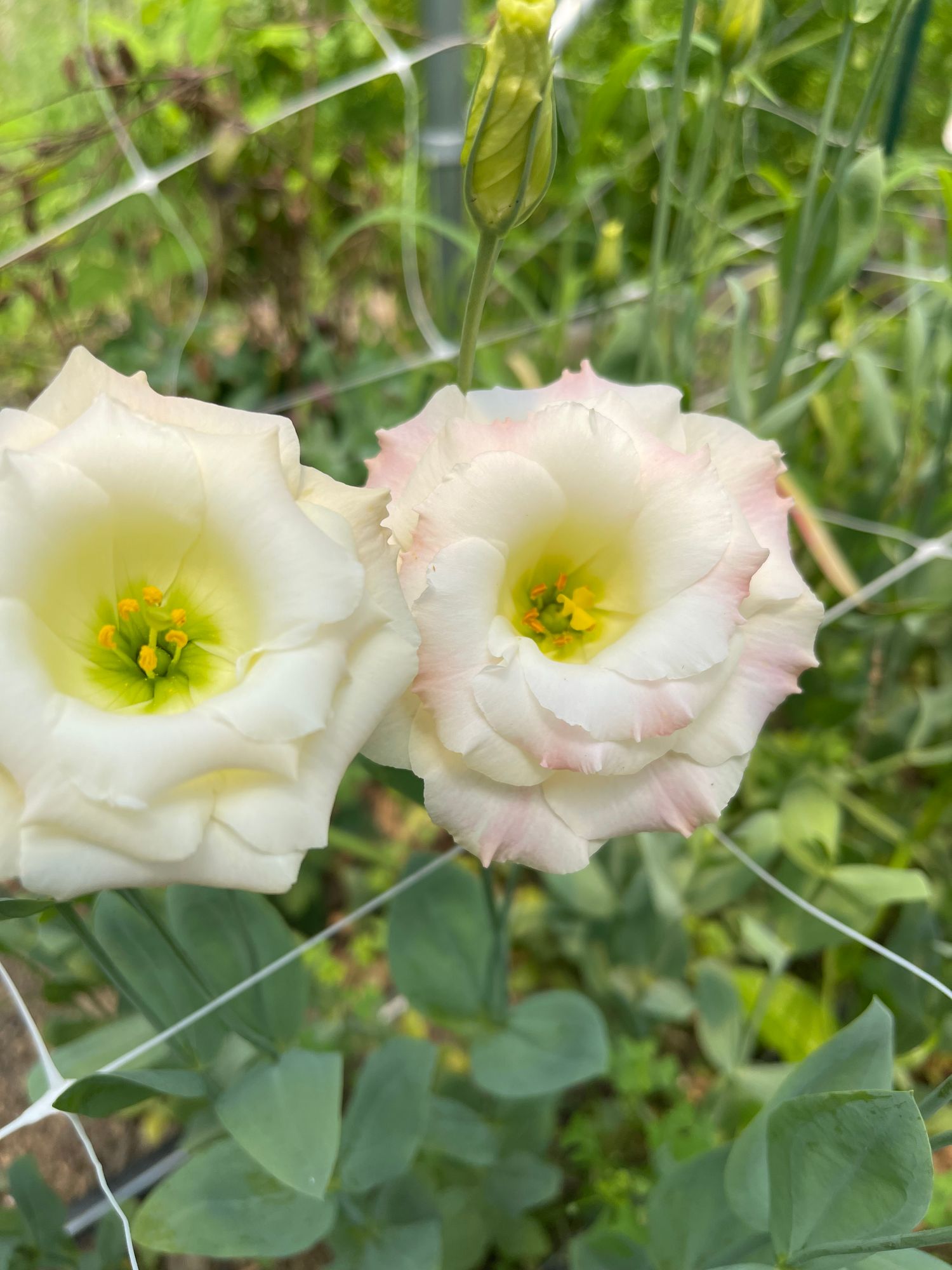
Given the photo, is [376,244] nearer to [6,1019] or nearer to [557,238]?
[557,238]

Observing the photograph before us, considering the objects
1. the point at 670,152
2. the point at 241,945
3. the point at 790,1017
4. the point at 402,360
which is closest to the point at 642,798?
the point at 241,945

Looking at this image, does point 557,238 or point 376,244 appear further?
point 557,238

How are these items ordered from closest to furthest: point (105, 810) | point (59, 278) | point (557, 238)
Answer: point (105, 810), point (59, 278), point (557, 238)

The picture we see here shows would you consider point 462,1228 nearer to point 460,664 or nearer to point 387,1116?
point 387,1116

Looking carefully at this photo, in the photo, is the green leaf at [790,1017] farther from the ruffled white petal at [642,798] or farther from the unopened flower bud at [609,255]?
the unopened flower bud at [609,255]

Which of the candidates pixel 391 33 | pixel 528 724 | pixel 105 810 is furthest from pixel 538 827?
pixel 391 33

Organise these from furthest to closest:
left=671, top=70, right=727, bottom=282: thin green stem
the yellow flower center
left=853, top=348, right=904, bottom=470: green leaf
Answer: left=853, top=348, right=904, bottom=470: green leaf
left=671, top=70, right=727, bottom=282: thin green stem
the yellow flower center

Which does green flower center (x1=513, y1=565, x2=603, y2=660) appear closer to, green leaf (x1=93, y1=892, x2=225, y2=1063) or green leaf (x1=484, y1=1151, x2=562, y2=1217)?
green leaf (x1=93, y1=892, x2=225, y2=1063)

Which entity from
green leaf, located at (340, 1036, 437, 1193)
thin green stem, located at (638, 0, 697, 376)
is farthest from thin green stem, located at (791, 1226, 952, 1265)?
thin green stem, located at (638, 0, 697, 376)
